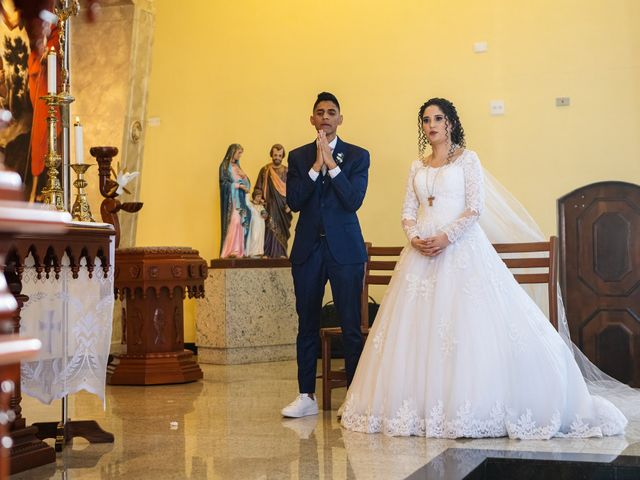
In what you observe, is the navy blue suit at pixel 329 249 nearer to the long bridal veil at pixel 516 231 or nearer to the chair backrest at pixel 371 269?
the chair backrest at pixel 371 269

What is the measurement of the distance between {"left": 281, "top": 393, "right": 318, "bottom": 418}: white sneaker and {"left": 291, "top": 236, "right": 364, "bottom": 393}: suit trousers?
54 mm

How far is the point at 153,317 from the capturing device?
25.5 ft

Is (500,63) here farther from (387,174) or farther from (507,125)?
(387,174)

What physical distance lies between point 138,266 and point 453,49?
442 centimetres

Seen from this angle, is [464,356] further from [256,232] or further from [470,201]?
[256,232]

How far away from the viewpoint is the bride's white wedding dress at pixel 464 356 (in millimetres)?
4551

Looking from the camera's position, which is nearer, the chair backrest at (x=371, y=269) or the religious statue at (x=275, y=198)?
the chair backrest at (x=371, y=269)

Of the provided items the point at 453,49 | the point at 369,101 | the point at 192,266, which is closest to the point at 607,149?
the point at 453,49

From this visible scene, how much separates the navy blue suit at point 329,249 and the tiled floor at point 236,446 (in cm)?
49

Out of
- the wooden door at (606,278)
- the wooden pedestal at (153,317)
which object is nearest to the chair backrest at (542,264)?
the wooden door at (606,278)

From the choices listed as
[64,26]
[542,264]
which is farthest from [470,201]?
[64,26]

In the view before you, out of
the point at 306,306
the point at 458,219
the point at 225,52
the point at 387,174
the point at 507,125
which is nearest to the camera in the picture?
the point at 458,219

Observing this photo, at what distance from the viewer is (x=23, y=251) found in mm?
3832

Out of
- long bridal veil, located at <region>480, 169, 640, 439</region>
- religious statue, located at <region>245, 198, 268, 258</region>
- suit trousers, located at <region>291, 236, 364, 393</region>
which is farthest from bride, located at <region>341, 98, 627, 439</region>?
religious statue, located at <region>245, 198, 268, 258</region>
